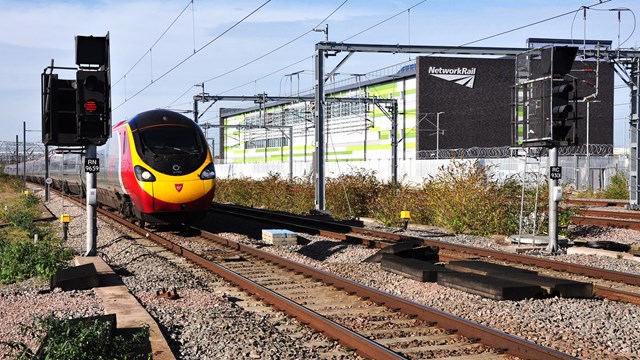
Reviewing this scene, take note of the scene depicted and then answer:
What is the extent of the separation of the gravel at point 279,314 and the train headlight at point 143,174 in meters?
4.33

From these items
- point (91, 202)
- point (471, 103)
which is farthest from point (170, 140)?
point (471, 103)

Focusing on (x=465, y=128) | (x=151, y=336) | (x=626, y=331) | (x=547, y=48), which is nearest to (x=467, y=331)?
(x=626, y=331)

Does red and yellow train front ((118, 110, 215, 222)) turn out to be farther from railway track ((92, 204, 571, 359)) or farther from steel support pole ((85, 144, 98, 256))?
railway track ((92, 204, 571, 359))

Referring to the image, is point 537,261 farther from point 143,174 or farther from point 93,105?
point 143,174

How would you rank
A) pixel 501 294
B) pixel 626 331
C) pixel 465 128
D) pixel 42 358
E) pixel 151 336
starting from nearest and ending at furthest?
pixel 42 358, pixel 151 336, pixel 626 331, pixel 501 294, pixel 465 128

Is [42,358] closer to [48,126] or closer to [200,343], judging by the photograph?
[200,343]

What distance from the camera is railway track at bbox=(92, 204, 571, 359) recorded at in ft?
22.9

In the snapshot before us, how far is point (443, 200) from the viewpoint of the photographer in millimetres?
20844

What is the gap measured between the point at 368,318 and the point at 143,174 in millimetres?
10140

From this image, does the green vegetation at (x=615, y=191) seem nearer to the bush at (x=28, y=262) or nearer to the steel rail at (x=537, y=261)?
the steel rail at (x=537, y=261)

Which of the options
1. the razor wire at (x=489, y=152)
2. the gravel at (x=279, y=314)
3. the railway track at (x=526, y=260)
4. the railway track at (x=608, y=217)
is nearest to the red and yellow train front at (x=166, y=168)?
the railway track at (x=526, y=260)

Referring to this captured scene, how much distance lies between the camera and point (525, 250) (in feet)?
49.7

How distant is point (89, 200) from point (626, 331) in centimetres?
949

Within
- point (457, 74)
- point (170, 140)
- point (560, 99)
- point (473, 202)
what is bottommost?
point (473, 202)
